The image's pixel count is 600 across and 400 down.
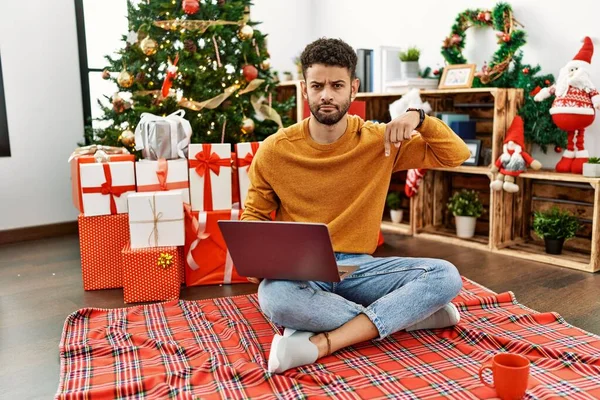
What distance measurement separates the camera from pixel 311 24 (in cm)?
457

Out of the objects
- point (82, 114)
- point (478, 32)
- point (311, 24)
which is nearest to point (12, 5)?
point (82, 114)

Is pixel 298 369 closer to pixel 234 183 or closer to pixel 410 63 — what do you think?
pixel 234 183

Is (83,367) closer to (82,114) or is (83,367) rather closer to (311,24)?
(82,114)

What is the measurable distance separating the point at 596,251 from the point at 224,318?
5.84 ft

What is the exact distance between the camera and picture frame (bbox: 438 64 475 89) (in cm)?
323

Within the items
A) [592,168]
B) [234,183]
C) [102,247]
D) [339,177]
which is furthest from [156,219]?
[592,168]

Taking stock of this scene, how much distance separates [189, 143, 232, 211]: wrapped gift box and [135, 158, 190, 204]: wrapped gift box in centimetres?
4

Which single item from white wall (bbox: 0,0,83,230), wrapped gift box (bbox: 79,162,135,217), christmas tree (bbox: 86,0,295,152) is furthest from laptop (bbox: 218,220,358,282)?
white wall (bbox: 0,0,83,230)

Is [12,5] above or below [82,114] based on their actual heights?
above

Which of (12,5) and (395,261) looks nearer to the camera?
(395,261)

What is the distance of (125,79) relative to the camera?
277 cm

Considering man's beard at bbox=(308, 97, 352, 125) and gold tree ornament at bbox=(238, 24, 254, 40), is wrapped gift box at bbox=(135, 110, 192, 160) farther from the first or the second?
man's beard at bbox=(308, 97, 352, 125)

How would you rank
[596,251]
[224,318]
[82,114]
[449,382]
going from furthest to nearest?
1. [82,114]
2. [596,251]
3. [224,318]
4. [449,382]

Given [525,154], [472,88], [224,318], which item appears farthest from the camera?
[472,88]
